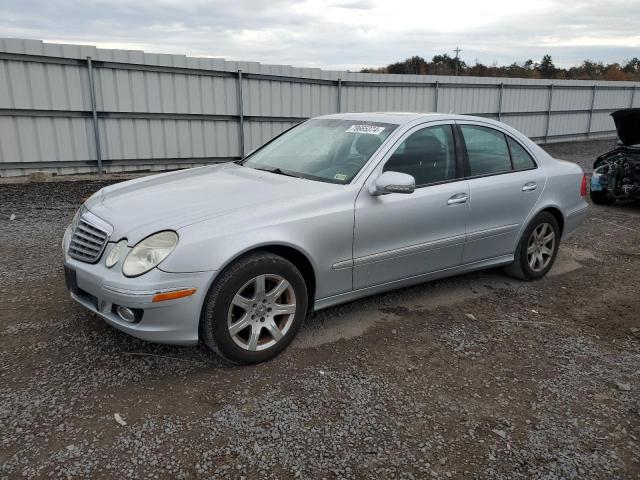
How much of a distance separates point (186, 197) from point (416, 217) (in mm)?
1702

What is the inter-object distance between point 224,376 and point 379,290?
1360mm

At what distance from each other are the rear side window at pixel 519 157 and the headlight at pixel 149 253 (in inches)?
129

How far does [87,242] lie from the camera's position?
3.34m

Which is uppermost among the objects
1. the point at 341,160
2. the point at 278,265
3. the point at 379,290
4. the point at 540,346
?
the point at 341,160

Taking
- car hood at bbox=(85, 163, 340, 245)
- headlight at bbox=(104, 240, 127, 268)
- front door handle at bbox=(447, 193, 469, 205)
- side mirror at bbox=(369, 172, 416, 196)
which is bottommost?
headlight at bbox=(104, 240, 127, 268)

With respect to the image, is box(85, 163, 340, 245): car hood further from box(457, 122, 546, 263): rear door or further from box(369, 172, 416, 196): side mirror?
box(457, 122, 546, 263): rear door

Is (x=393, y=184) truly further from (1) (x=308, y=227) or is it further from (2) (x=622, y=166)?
(2) (x=622, y=166)

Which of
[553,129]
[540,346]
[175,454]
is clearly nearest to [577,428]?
[540,346]

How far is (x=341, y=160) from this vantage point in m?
4.05

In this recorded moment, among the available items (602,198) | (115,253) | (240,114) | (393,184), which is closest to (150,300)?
(115,253)

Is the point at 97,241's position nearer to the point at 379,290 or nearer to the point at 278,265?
the point at 278,265

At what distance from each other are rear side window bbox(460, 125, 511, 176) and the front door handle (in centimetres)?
27

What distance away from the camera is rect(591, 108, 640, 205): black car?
8273mm

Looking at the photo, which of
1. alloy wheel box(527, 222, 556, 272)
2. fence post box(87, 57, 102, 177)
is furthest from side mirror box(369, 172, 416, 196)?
fence post box(87, 57, 102, 177)
